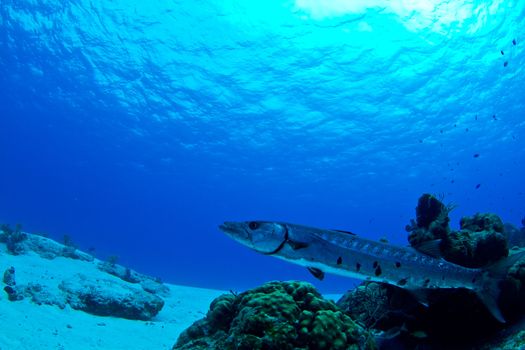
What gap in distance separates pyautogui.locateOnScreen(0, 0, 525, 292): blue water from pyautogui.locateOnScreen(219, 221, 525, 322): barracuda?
509 cm

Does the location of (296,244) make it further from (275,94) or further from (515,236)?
(275,94)

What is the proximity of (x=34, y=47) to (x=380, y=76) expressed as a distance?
30312mm

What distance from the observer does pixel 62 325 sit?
1108 centimetres

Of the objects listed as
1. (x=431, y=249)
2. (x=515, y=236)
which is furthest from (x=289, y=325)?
(x=515, y=236)

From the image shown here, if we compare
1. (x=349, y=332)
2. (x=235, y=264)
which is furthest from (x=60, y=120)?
(x=235, y=264)

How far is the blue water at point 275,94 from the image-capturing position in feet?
78.2

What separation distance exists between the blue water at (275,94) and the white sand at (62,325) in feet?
28.4

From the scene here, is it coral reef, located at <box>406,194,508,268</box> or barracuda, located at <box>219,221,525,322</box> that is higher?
coral reef, located at <box>406,194,508,268</box>

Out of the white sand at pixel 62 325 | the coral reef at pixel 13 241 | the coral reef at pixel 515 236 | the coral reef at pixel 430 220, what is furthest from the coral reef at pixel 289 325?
the coral reef at pixel 13 241

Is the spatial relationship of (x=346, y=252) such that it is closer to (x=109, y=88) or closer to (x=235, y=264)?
(x=109, y=88)

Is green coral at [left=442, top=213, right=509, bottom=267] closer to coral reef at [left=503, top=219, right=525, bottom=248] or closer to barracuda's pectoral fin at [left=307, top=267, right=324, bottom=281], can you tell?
barracuda's pectoral fin at [left=307, top=267, right=324, bottom=281]

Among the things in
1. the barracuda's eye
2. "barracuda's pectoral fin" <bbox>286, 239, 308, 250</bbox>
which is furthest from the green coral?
the barracuda's eye

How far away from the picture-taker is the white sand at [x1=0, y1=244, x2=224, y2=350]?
9672 millimetres

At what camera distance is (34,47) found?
1280 inches
